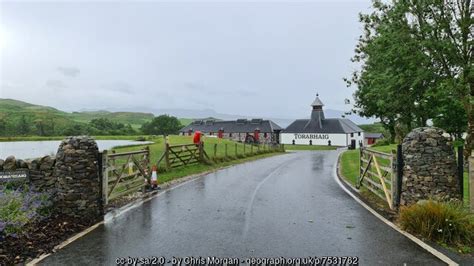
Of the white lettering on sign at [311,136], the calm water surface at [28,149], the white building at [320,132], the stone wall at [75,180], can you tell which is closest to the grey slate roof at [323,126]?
the white building at [320,132]

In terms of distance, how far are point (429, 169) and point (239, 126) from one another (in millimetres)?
80503

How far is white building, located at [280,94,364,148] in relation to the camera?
8451 cm

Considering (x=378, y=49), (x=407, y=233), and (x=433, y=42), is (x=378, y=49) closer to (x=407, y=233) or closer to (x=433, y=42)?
(x=433, y=42)

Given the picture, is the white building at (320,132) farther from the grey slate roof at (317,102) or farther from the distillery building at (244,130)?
the distillery building at (244,130)

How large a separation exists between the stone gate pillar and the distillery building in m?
72.0

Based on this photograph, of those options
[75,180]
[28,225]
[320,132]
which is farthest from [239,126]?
[28,225]

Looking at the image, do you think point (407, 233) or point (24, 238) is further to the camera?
point (407, 233)

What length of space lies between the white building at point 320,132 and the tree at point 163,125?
124 feet

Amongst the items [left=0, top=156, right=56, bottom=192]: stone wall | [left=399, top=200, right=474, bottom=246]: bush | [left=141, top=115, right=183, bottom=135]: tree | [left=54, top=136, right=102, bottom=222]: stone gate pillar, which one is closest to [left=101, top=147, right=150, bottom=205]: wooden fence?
[left=54, top=136, right=102, bottom=222]: stone gate pillar

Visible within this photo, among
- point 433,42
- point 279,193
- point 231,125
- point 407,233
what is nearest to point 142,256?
point 407,233

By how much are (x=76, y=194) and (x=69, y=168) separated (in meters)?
0.61

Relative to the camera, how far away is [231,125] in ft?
293

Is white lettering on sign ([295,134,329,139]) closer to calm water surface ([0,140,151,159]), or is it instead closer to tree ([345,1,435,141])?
tree ([345,1,435,141])

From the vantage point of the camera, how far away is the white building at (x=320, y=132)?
84.5 metres
